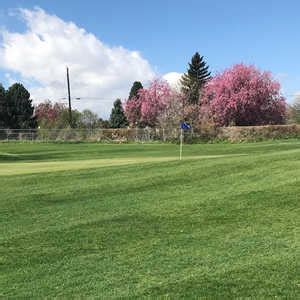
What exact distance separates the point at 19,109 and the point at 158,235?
3328 inches

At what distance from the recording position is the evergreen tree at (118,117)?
329ft

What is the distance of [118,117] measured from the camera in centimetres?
10100

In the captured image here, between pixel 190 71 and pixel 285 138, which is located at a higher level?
pixel 190 71

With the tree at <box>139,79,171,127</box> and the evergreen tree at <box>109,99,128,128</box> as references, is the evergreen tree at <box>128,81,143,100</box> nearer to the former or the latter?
the evergreen tree at <box>109,99,128,128</box>

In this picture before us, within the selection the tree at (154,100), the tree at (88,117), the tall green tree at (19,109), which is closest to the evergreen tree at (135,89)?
the tree at (154,100)

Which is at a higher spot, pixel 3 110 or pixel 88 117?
pixel 3 110

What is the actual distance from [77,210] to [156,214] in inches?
64.8

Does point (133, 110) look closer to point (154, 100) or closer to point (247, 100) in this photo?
point (154, 100)

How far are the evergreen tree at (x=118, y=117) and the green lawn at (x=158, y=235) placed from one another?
281 feet

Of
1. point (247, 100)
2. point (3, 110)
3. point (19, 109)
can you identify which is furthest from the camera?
point (19, 109)

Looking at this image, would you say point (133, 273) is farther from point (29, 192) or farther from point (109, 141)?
point (109, 141)

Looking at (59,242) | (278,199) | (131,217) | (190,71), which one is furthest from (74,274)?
(190,71)

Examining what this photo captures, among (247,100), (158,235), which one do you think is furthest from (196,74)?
(158,235)

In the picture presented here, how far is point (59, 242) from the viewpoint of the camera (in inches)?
332
